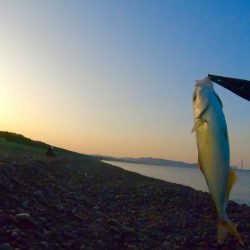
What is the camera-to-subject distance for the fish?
4.18 m

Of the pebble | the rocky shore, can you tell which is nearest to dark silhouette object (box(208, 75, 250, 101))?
the rocky shore

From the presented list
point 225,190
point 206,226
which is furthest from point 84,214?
point 225,190

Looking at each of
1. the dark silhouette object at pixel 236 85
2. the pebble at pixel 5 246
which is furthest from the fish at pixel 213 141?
the pebble at pixel 5 246

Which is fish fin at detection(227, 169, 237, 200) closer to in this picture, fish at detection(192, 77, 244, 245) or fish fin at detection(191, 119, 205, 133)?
fish at detection(192, 77, 244, 245)

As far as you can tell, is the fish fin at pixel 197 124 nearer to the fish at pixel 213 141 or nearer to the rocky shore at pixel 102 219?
the fish at pixel 213 141

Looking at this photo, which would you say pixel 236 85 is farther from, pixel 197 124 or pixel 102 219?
pixel 102 219

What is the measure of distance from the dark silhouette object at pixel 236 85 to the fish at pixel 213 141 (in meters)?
2.47

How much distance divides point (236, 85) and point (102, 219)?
16.6ft

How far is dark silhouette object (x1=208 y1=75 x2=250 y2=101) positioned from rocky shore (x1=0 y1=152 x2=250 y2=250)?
12.6ft

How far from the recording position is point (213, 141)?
422 cm

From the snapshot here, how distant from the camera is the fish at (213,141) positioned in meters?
4.18

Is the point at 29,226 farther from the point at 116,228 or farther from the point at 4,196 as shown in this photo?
the point at 116,228

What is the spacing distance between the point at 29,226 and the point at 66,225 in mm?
1289

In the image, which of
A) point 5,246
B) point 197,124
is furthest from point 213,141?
point 5,246
